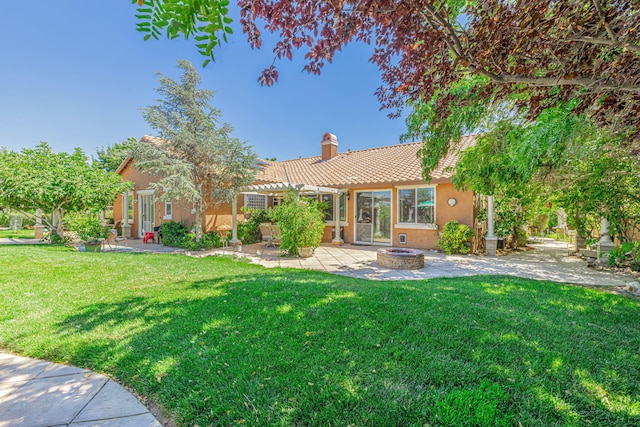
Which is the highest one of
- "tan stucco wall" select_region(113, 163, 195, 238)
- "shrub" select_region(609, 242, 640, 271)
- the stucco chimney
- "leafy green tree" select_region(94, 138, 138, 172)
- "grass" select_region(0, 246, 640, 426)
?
"leafy green tree" select_region(94, 138, 138, 172)

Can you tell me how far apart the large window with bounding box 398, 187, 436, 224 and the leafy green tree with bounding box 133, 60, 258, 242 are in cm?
677

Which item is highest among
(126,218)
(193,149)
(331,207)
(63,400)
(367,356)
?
(193,149)

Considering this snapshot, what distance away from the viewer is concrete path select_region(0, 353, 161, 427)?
229cm

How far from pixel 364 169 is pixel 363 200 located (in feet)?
7.06

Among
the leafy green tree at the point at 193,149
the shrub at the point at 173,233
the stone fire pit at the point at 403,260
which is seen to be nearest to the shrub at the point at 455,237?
the stone fire pit at the point at 403,260

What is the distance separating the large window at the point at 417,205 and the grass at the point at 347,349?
6971 mm

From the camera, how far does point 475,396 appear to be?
93.5 inches

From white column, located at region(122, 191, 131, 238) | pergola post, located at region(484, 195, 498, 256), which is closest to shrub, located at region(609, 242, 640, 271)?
pergola post, located at region(484, 195, 498, 256)

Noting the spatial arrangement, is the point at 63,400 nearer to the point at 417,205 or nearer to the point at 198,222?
the point at 198,222

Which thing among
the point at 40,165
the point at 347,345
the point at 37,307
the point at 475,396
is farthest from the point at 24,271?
the point at 475,396

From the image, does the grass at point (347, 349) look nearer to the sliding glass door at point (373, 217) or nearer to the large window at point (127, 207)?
the sliding glass door at point (373, 217)

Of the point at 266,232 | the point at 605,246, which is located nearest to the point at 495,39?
the point at 605,246

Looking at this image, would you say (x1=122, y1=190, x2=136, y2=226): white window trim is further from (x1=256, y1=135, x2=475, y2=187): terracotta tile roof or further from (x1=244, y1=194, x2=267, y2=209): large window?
(x1=256, y1=135, x2=475, y2=187): terracotta tile roof

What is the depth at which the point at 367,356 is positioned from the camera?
2.95 m
